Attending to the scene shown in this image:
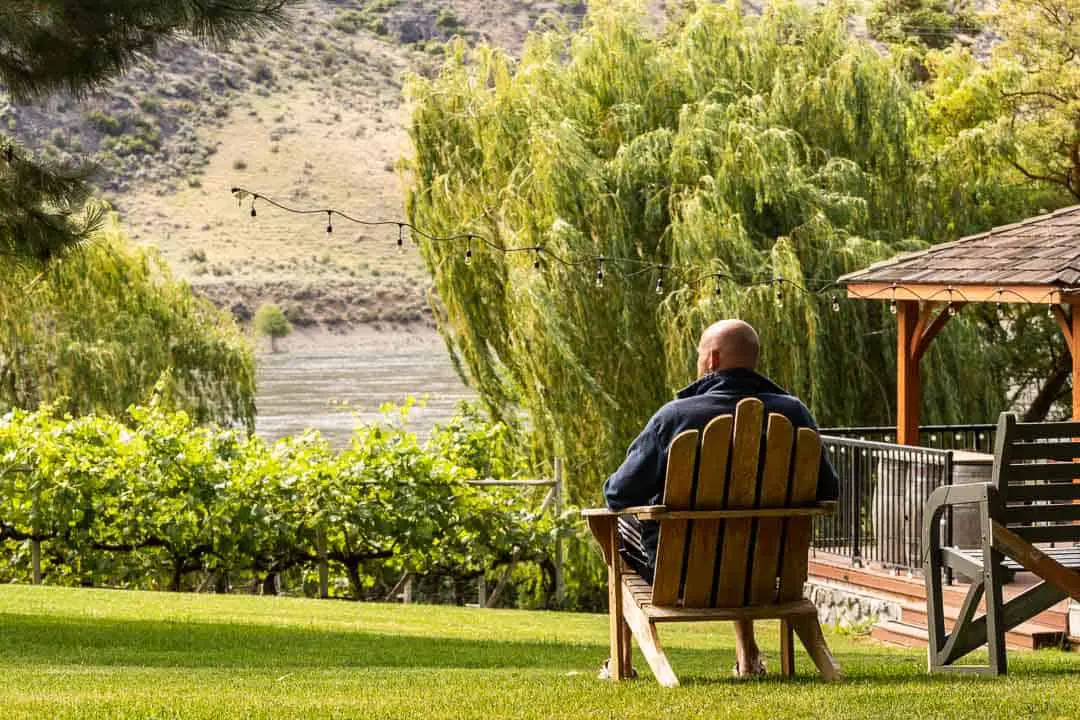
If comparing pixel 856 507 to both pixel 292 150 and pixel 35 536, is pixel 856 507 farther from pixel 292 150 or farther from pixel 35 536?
pixel 292 150

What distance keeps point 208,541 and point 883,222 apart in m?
9.42

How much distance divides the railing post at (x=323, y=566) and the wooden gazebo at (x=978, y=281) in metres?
5.61

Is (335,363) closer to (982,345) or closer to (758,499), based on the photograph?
(982,345)

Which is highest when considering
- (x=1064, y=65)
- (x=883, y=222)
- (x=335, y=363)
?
(x=1064, y=65)

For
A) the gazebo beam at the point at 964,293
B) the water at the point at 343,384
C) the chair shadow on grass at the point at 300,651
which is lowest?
the water at the point at 343,384

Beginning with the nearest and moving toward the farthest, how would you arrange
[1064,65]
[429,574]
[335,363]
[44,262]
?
[44,262] → [429,574] → [1064,65] → [335,363]

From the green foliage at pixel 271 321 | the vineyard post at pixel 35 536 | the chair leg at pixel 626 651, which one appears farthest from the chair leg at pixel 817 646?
the green foliage at pixel 271 321

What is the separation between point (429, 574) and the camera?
638 inches

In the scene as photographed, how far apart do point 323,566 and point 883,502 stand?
555 cm

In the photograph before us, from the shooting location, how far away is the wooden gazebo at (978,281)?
42.2 ft

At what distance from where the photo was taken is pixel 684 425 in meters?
5.86

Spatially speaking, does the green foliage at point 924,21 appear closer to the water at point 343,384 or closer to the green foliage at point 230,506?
the green foliage at point 230,506

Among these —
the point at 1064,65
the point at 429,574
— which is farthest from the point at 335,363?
the point at 429,574

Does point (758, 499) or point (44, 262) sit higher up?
point (44, 262)
